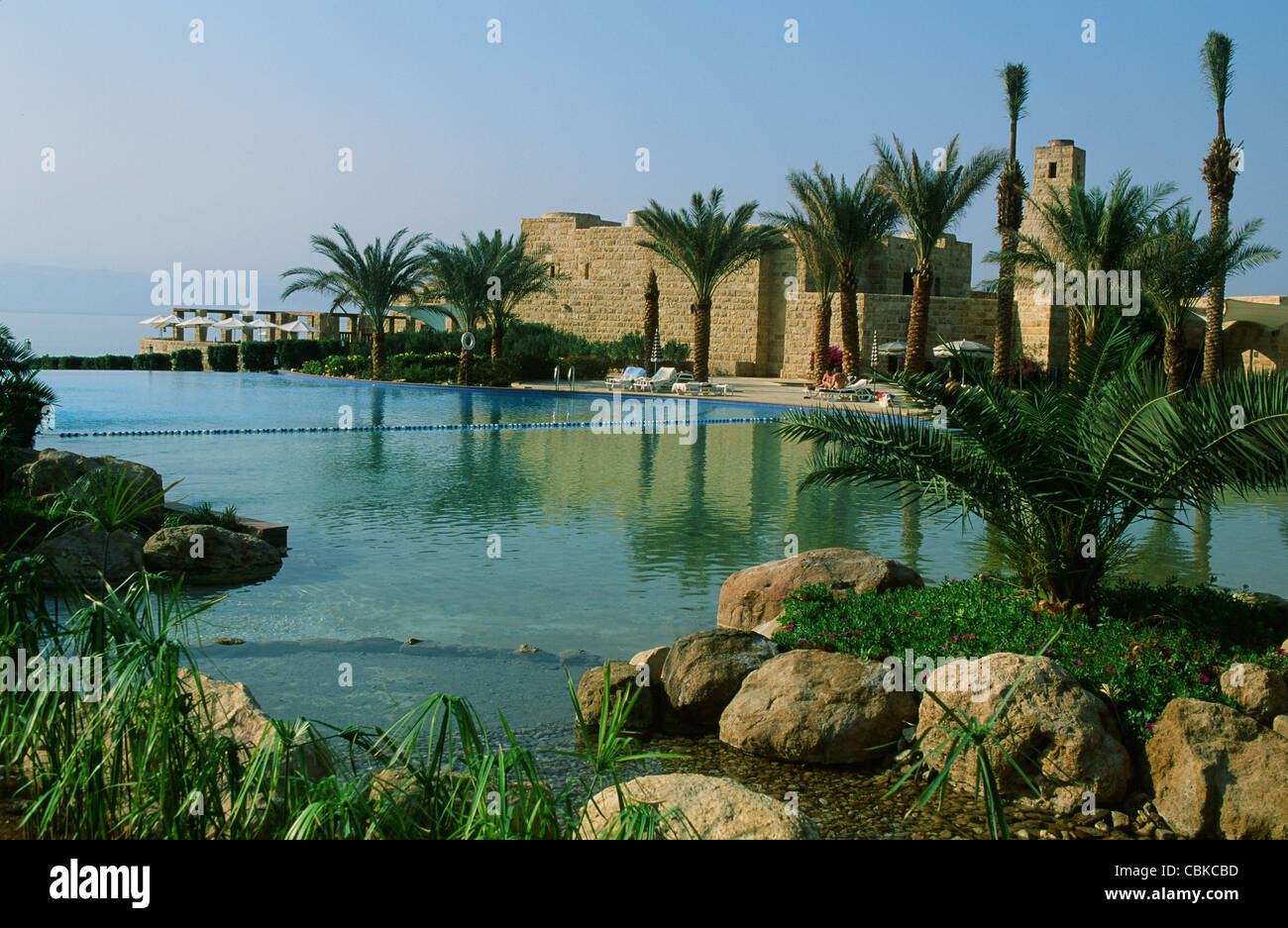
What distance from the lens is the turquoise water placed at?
279 inches

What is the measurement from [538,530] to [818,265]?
21.6 metres

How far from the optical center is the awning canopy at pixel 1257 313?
2491 centimetres

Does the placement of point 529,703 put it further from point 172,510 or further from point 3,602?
point 172,510

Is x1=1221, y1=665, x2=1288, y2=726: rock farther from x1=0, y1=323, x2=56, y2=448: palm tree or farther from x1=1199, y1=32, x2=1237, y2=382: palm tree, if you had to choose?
x1=1199, y1=32, x2=1237, y2=382: palm tree

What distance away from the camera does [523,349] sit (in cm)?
3300

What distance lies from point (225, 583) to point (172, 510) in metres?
1.89

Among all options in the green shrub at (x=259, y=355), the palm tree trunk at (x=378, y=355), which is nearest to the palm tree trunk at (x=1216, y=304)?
the palm tree trunk at (x=378, y=355)

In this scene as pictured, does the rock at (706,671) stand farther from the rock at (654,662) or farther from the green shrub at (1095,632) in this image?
the green shrub at (1095,632)

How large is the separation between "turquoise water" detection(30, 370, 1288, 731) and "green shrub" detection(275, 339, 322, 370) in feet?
57.5

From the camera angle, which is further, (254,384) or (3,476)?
(254,384)

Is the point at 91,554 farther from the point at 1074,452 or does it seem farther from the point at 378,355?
the point at 378,355
